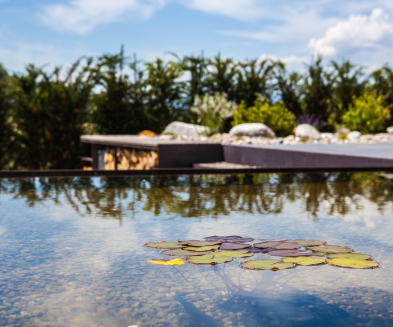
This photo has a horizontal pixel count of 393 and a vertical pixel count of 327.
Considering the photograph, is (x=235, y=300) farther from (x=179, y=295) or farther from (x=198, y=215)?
(x=198, y=215)

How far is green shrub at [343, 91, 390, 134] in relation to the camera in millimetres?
13781

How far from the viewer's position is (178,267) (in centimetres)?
192

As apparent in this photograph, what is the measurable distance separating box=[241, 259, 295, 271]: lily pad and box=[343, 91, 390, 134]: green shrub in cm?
1249

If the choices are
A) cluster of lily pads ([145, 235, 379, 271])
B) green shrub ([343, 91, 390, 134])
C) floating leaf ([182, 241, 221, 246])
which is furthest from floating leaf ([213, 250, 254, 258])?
green shrub ([343, 91, 390, 134])

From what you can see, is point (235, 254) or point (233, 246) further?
point (233, 246)

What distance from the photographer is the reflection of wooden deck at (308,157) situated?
20.2ft

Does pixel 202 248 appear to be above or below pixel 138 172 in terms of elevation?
below

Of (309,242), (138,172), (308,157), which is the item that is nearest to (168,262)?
(309,242)

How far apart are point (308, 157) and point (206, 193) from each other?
10.9ft

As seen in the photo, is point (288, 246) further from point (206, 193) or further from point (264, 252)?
point (206, 193)

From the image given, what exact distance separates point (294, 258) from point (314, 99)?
14.2 meters

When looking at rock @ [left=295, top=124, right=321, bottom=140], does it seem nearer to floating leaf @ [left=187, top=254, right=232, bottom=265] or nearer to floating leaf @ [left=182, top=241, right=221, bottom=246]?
floating leaf @ [left=182, top=241, right=221, bottom=246]

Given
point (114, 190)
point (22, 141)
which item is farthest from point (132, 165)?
point (114, 190)

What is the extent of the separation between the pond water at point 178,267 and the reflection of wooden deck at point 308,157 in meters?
2.16
